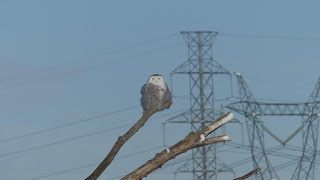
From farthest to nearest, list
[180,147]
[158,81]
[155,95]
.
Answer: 1. [158,81]
2. [155,95]
3. [180,147]

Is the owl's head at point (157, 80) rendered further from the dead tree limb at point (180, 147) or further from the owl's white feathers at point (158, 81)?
the dead tree limb at point (180, 147)

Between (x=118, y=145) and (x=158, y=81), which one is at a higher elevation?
(x=158, y=81)

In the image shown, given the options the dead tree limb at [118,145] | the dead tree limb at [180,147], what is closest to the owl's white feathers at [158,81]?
the dead tree limb at [118,145]

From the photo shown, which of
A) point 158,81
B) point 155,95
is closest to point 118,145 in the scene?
point 155,95

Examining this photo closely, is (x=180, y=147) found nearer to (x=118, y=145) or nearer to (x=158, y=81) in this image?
(x=118, y=145)

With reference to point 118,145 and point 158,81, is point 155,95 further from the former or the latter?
point 118,145

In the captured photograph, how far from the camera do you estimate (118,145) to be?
4.98 metres

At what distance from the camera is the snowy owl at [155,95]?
16.5 ft

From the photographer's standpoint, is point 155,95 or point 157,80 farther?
point 157,80

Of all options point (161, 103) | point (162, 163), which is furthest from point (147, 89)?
point (162, 163)

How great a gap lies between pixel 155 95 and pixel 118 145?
13.5 inches

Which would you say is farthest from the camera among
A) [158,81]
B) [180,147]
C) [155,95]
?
[158,81]

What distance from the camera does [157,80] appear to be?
5223 millimetres

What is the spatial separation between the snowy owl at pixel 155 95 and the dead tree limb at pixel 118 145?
5 centimetres
